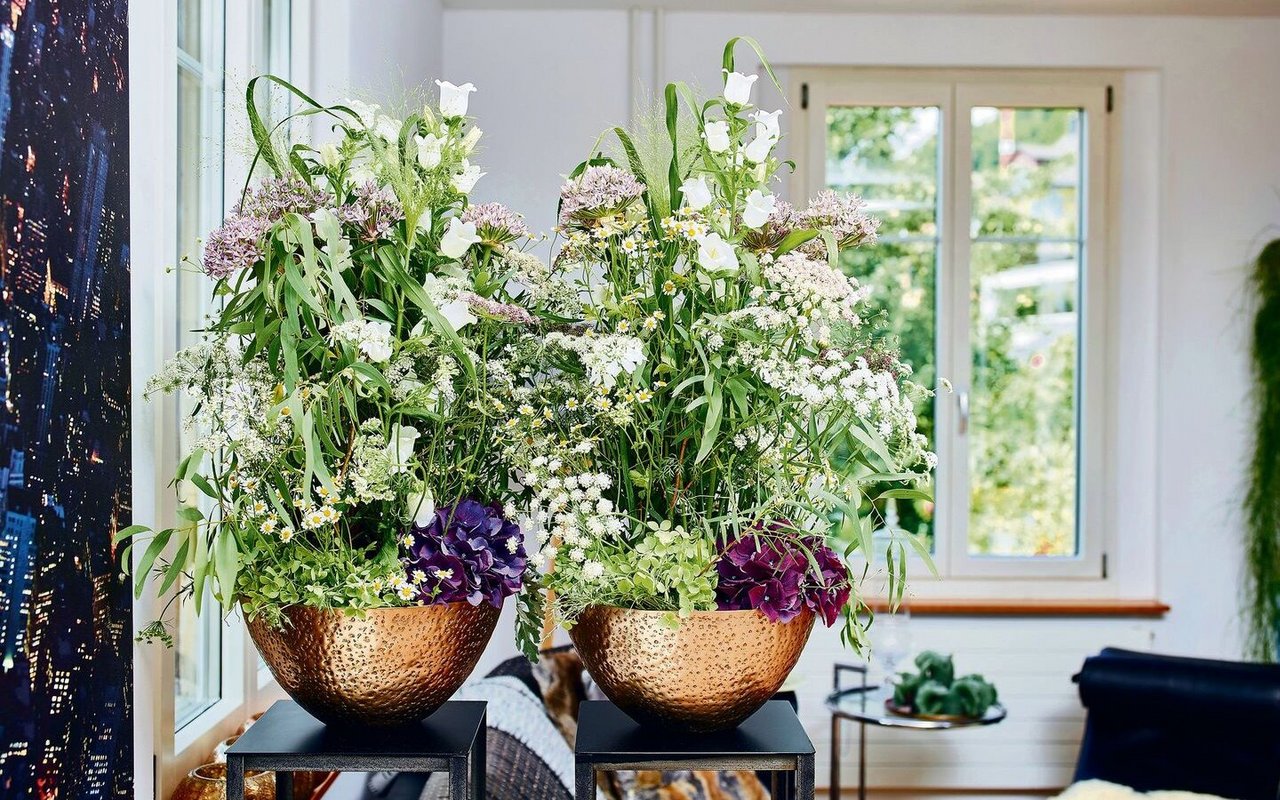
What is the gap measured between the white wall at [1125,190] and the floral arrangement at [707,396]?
318 cm

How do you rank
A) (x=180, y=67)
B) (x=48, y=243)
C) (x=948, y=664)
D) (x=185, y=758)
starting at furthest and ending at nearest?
(x=948, y=664) < (x=180, y=67) < (x=185, y=758) < (x=48, y=243)

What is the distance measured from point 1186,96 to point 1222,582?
1842 millimetres

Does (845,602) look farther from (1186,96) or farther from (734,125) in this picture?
(1186,96)

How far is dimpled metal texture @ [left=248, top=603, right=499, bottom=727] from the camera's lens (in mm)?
1034

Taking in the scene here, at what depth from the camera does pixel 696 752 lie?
1.08 meters

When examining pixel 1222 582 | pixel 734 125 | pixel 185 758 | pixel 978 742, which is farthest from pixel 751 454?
pixel 1222 582

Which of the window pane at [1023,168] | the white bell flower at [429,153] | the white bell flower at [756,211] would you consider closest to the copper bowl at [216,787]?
the white bell flower at [429,153]

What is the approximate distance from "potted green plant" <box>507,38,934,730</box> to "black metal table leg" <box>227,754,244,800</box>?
30 cm

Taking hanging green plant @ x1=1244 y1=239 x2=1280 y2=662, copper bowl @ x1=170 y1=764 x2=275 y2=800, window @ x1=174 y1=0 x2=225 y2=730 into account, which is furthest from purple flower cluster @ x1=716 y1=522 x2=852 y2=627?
hanging green plant @ x1=1244 y1=239 x2=1280 y2=662

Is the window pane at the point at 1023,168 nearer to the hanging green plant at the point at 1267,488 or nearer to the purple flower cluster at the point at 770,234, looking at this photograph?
the hanging green plant at the point at 1267,488

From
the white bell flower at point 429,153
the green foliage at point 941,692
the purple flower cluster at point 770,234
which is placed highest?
the white bell flower at point 429,153

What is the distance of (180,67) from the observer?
1.69 m

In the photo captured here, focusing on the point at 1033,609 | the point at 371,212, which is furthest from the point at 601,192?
the point at 1033,609

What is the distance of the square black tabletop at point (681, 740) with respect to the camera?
1080 mm
